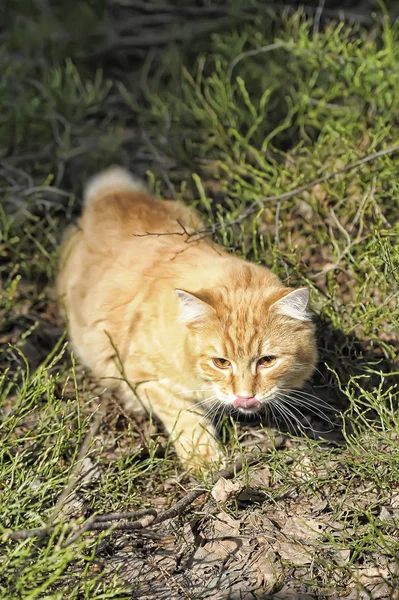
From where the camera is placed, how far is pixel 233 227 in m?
3.50

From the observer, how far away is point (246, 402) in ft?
8.14

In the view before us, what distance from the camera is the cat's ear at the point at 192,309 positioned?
7.93 ft

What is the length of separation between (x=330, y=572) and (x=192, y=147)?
2784mm

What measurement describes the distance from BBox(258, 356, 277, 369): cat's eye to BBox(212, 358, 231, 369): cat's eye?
0.40 feet

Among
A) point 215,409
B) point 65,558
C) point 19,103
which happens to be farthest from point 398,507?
point 19,103

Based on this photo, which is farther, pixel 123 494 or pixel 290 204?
pixel 290 204

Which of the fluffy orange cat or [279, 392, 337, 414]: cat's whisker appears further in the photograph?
[279, 392, 337, 414]: cat's whisker

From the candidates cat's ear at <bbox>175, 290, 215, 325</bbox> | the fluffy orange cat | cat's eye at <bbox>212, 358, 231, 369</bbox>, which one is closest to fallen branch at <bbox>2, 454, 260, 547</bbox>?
the fluffy orange cat

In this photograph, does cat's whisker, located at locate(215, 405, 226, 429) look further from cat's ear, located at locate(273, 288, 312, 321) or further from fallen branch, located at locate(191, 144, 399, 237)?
fallen branch, located at locate(191, 144, 399, 237)

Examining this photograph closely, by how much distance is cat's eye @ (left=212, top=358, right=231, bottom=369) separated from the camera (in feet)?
8.35

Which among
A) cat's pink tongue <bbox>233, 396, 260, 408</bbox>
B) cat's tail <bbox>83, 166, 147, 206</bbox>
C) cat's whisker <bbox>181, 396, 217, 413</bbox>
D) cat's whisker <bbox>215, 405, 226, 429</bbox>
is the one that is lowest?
cat's whisker <bbox>215, 405, 226, 429</bbox>

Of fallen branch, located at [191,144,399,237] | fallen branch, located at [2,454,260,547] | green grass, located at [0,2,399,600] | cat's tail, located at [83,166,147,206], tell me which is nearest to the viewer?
fallen branch, located at [2,454,260,547]

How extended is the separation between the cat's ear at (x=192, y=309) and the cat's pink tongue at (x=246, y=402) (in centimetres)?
33

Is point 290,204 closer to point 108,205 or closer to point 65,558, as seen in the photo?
point 108,205
